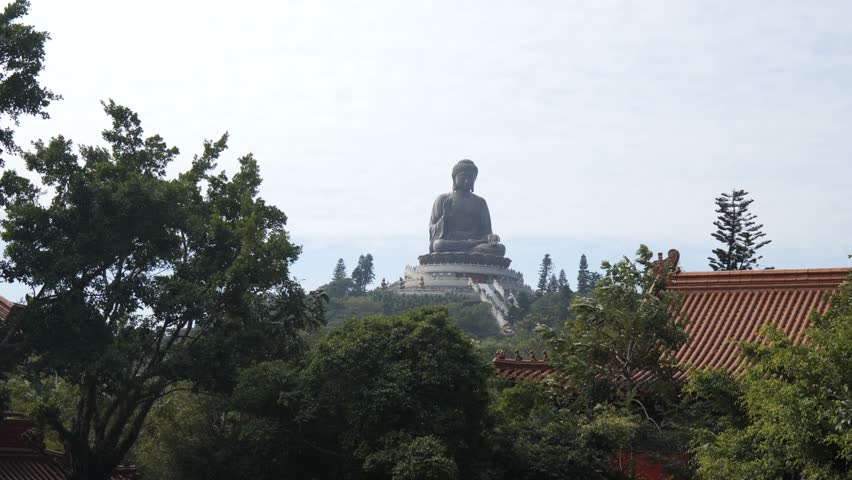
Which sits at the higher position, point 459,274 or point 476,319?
point 459,274

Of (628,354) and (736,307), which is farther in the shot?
(736,307)

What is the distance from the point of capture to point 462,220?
76062mm

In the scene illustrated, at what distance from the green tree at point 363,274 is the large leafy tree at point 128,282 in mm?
76287

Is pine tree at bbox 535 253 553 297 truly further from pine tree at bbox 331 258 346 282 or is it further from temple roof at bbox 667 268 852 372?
temple roof at bbox 667 268 852 372

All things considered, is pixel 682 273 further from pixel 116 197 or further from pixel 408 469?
pixel 116 197

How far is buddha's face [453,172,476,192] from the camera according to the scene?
74.9m

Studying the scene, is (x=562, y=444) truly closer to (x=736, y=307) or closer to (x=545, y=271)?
(x=736, y=307)

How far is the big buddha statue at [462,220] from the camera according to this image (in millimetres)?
75188

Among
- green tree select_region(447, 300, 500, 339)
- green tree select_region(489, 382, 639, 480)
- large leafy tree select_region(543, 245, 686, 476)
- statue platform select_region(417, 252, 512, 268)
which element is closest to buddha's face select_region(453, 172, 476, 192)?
statue platform select_region(417, 252, 512, 268)

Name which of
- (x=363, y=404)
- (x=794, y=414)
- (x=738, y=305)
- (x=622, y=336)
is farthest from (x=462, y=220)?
(x=794, y=414)

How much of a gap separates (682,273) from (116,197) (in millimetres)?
9760

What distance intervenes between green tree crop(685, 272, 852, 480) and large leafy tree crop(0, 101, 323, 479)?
24.5ft

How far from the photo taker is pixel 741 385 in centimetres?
1358

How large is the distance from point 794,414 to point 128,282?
395 inches
